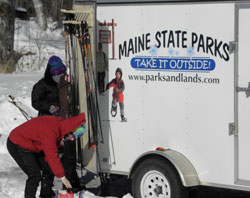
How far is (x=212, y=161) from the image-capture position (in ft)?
23.7

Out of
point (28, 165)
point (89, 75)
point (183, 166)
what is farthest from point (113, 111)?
point (28, 165)

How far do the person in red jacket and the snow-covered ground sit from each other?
3.33ft

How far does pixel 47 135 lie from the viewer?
22.0 feet

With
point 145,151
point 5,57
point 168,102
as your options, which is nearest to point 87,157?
point 145,151

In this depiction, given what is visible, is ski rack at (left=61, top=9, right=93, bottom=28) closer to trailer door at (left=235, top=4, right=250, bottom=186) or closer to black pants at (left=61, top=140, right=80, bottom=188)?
black pants at (left=61, top=140, right=80, bottom=188)

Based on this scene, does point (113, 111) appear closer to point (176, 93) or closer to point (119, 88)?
point (119, 88)

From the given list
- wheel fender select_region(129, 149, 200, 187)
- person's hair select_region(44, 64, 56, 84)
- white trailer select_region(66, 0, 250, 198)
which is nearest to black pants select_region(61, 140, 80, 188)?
white trailer select_region(66, 0, 250, 198)

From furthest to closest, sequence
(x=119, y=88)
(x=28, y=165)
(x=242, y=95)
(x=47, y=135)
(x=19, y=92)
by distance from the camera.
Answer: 1. (x=19, y=92)
2. (x=119, y=88)
3. (x=28, y=165)
4. (x=242, y=95)
5. (x=47, y=135)

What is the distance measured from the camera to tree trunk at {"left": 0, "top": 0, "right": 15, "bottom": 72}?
1667 centimetres

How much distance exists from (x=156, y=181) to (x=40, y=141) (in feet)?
5.00

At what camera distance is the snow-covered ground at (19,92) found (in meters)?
8.88

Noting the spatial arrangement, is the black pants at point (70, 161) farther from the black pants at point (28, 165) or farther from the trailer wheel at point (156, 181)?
the black pants at point (28, 165)

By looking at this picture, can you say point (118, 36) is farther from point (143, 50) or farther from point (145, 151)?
point (145, 151)

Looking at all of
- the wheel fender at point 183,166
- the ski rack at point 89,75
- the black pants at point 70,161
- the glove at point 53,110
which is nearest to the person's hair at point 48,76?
the glove at point 53,110
